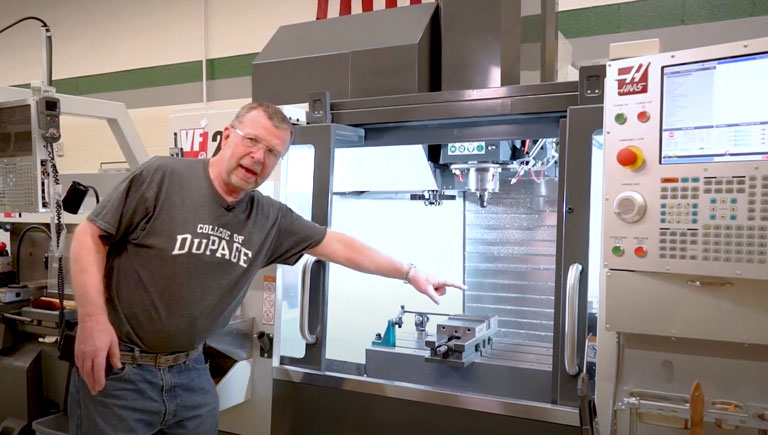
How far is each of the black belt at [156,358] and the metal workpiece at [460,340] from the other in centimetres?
75

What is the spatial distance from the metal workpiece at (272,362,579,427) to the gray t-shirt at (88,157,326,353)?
0.40 meters

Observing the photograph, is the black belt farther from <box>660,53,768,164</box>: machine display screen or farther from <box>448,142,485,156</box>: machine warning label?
<box>660,53,768,164</box>: machine display screen

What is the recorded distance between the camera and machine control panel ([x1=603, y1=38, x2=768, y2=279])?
4.05 feet

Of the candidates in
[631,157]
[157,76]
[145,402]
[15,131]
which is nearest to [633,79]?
[631,157]

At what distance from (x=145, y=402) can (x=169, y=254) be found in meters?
0.42

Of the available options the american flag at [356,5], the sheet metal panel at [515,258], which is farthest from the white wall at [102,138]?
the sheet metal panel at [515,258]

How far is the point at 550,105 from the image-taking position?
1.66 metres

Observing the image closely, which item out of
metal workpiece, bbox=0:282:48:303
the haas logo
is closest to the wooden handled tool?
the haas logo

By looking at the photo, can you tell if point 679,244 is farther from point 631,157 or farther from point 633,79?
point 633,79

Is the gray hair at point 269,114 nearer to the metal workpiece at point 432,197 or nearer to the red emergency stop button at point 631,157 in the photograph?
the red emergency stop button at point 631,157

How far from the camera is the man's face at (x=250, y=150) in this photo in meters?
1.62

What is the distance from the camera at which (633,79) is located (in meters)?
1.37

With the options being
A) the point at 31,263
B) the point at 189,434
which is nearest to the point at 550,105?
the point at 189,434

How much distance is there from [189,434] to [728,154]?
1.62 meters
